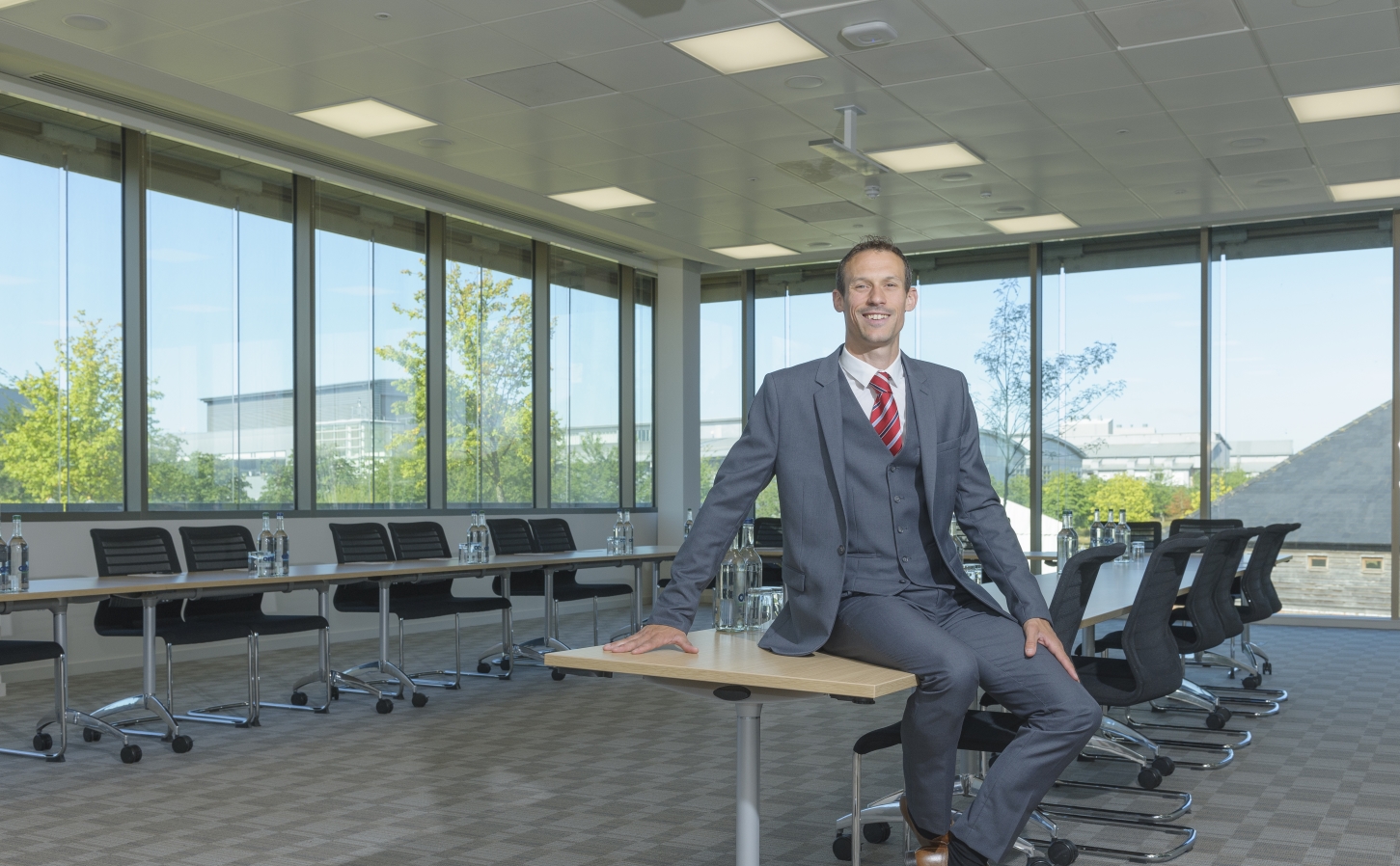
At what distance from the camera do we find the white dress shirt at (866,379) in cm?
250

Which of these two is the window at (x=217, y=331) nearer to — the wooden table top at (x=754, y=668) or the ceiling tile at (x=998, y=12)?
the ceiling tile at (x=998, y=12)

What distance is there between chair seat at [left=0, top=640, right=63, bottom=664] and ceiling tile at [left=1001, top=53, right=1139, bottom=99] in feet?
18.0

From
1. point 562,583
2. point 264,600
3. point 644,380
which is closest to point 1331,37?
point 562,583

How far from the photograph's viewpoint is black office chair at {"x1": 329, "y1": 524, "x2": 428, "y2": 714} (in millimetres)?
6438

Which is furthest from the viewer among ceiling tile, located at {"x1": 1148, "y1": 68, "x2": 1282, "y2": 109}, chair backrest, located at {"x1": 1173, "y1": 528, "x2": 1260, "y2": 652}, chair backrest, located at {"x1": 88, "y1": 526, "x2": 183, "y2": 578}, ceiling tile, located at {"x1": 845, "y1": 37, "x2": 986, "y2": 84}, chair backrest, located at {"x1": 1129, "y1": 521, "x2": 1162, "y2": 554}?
chair backrest, located at {"x1": 1129, "y1": 521, "x2": 1162, "y2": 554}

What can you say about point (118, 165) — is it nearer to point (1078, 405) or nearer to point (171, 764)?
point (171, 764)

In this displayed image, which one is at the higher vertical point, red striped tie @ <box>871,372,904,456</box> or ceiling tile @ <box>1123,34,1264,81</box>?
ceiling tile @ <box>1123,34,1264,81</box>

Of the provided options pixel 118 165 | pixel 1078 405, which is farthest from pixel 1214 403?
pixel 118 165

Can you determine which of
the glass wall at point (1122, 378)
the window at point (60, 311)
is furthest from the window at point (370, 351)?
the glass wall at point (1122, 378)

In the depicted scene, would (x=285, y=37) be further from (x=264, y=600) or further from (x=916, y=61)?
(x=264, y=600)

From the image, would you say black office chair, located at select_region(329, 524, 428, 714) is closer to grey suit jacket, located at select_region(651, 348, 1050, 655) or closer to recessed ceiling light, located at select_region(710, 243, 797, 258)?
grey suit jacket, located at select_region(651, 348, 1050, 655)

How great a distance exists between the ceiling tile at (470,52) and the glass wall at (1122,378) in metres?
6.68

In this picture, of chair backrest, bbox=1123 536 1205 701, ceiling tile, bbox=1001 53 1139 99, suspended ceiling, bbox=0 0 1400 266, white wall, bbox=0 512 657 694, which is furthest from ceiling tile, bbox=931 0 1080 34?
white wall, bbox=0 512 657 694

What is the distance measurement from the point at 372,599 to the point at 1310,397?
27.4ft
